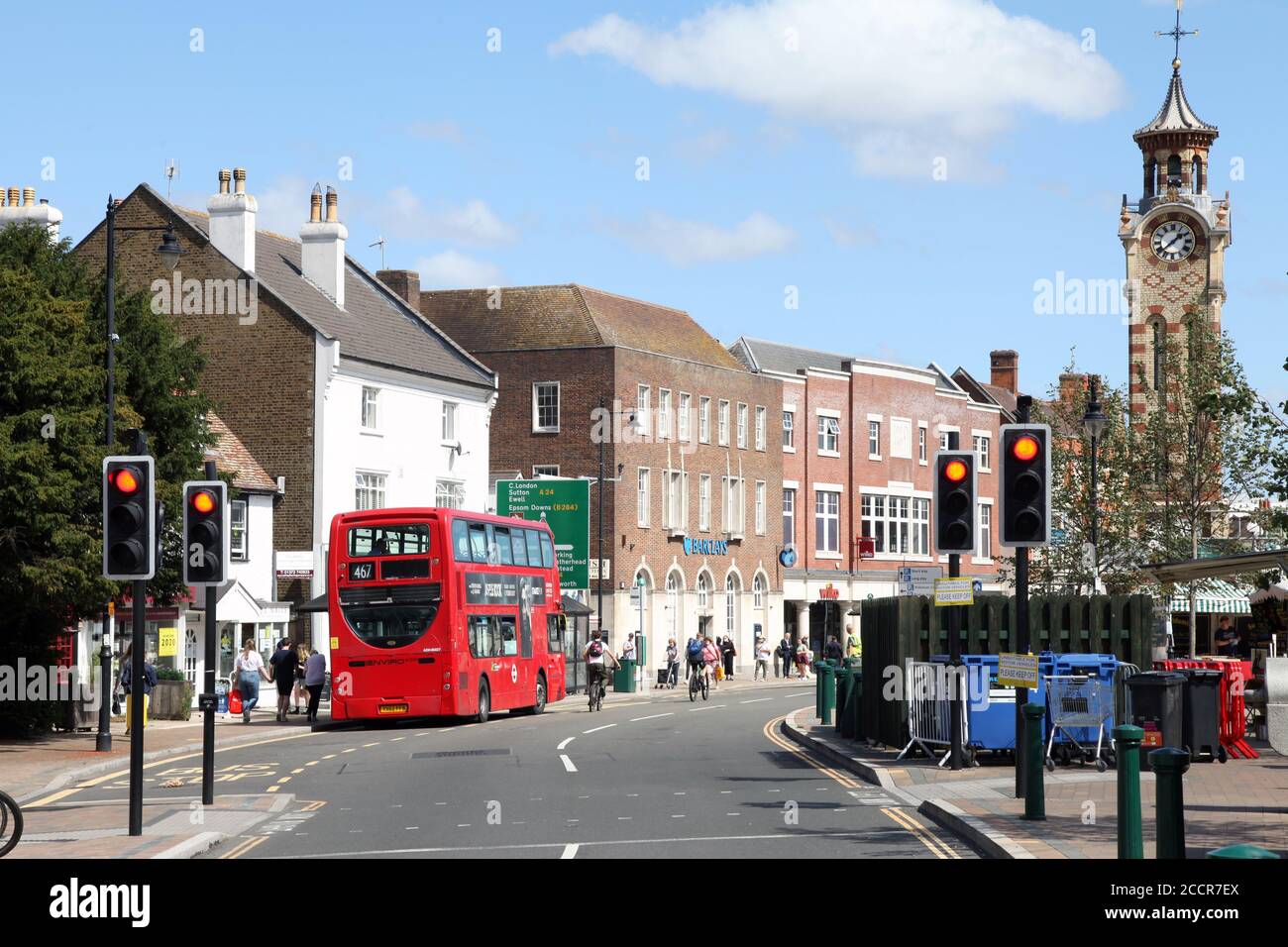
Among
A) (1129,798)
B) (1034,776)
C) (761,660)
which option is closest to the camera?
(1129,798)

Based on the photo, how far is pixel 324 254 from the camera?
5531 centimetres

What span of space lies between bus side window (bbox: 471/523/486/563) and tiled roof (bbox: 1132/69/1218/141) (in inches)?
2323

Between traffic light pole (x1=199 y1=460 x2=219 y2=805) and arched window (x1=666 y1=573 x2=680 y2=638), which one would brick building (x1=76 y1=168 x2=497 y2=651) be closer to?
arched window (x1=666 y1=573 x2=680 y2=638)

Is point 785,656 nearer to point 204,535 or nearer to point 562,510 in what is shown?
point 562,510

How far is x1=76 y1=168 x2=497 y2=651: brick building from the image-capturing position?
50.3 m

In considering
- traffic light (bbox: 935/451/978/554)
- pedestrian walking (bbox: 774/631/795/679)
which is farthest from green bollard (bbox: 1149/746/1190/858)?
pedestrian walking (bbox: 774/631/795/679)

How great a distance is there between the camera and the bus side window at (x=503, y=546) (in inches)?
1478

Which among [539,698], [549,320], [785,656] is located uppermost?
[549,320]

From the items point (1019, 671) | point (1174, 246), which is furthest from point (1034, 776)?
point (1174, 246)

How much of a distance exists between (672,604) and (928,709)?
42999 millimetres

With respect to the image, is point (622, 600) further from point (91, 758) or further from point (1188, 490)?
point (91, 758)

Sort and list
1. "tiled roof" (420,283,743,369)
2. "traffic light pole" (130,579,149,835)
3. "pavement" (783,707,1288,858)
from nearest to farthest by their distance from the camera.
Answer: "pavement" (783,707,1288,858)
"traffic light pole" (130,579,149,835)
"tiled roof" (420,283,743,369)
